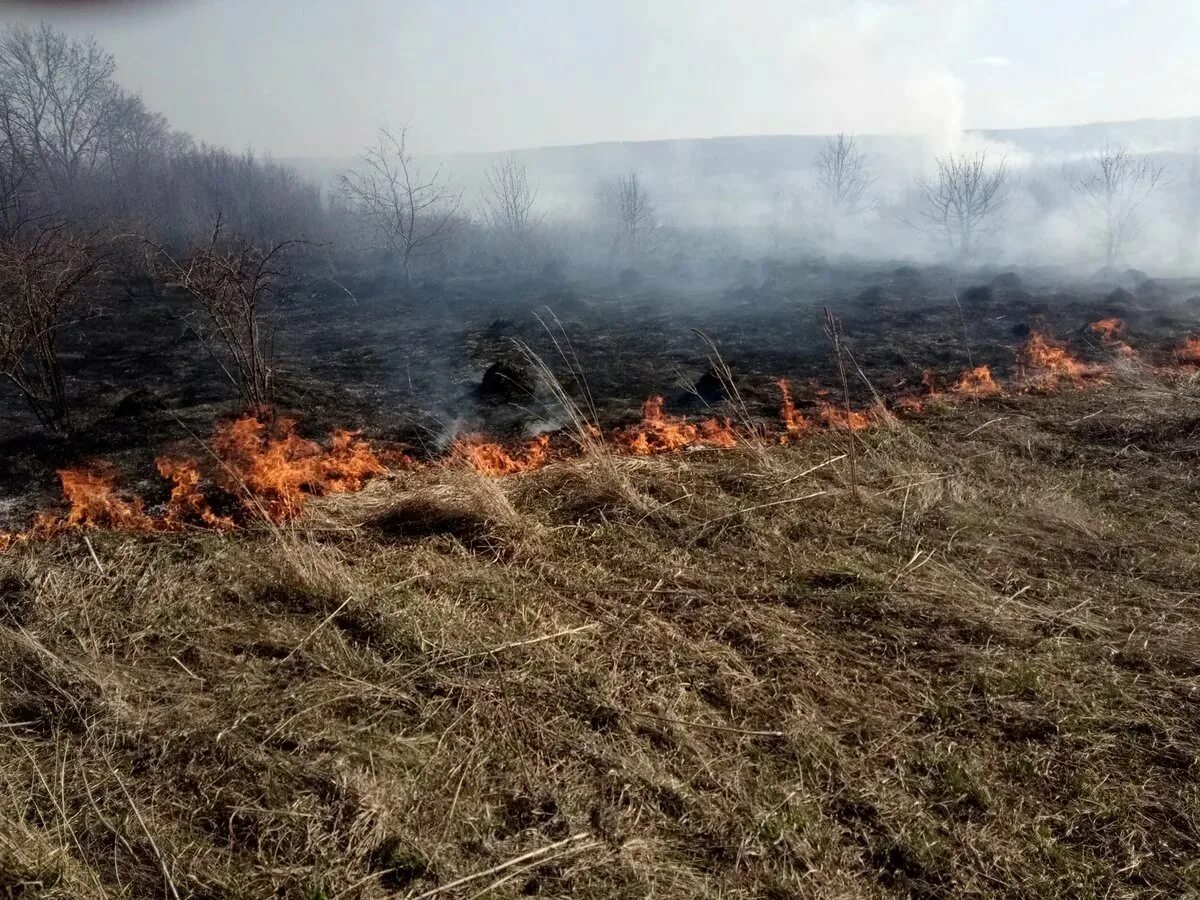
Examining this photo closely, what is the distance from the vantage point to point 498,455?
693cm

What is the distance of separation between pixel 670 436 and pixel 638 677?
152 inches

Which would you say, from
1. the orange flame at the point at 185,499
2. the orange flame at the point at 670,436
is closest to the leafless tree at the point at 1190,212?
the orange flame at the point at 670,436

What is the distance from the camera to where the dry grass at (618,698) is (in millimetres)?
2689

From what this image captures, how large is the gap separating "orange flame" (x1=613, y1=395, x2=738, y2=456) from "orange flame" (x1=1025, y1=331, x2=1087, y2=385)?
4.84 meters

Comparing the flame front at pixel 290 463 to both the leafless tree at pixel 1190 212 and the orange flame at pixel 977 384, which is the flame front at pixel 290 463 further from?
the leafless tree at pixel 1190 212

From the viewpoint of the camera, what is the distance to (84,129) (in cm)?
3359

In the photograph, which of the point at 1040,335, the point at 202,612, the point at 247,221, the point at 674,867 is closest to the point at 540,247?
the point at 247,221

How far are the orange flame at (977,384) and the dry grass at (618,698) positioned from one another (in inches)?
128

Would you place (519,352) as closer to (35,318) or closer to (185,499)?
(35,318)

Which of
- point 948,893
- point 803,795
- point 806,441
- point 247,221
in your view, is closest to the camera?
point 948,893

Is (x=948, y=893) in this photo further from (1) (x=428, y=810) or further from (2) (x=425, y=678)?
(2) (x=425, y=678)

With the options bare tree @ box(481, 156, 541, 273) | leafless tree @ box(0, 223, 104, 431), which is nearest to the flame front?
leafless tree @ box(0, 223, 104, 431)

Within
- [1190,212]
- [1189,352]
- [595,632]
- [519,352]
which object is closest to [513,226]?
[519,352]

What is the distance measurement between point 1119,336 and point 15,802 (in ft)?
49.8
